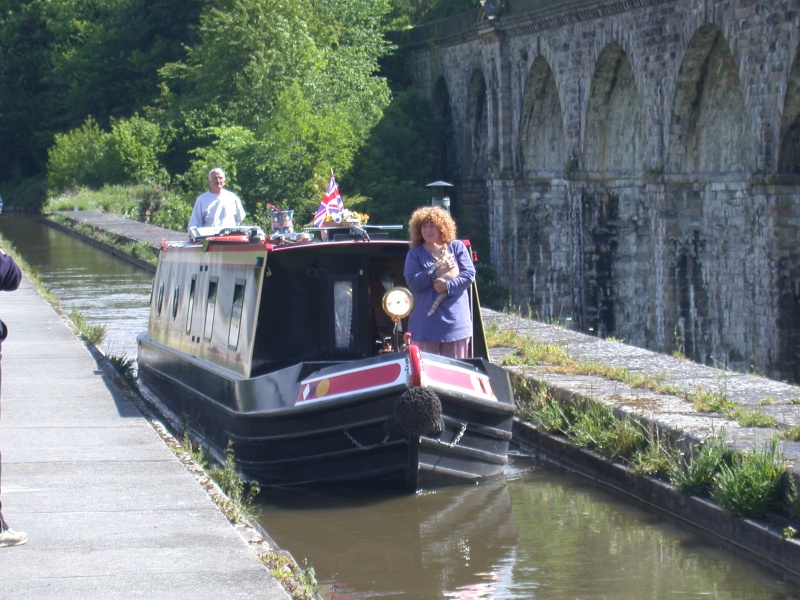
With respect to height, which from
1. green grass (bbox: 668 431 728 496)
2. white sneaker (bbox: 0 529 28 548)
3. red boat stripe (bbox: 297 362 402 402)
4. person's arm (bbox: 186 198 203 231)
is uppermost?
person's arm (bbox: 186 198 203 231)

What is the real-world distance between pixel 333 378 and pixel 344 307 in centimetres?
84

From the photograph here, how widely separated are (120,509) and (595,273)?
1943cm

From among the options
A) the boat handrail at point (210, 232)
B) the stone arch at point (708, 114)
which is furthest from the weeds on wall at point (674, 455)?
the stone arch at point (708, 114)

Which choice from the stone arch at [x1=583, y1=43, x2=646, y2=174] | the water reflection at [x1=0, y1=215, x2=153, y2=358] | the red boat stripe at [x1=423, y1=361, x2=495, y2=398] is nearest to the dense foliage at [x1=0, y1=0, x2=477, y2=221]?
the water reflection at [x1=0, y1=215, x2=153, y2=358]

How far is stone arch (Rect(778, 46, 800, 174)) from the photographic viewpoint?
54.7 ft

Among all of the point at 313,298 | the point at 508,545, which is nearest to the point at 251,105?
the point at 313,298

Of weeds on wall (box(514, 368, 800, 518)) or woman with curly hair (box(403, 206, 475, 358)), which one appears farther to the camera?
woman with curly hair (box(403, 206, 475, 358))

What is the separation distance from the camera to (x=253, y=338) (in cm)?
840

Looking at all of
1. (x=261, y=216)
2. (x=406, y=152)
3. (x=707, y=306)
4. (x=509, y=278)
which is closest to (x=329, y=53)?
(x=406, y=152)

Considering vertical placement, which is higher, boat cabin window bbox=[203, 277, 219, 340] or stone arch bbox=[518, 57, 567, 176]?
stone arch bbox=[518, 57, 567, 176]

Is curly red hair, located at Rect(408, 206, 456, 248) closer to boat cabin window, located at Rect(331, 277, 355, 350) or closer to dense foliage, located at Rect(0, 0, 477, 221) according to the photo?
boat cabin window, located at Rect(331, 277, 355, 350)

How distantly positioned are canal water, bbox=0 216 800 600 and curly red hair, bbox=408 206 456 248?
5.02 feet

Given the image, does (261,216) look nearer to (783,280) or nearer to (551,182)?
(551,182)

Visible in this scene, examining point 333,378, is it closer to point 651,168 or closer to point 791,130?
point 791,130
